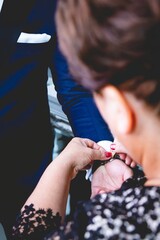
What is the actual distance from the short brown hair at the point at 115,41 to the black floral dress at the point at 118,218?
0.49 feet

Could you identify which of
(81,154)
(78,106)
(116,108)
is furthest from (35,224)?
(78,106)

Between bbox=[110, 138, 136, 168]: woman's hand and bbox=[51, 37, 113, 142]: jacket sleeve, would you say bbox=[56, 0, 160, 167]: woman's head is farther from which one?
bbox=[51, 37, 113, 142]: jacket sleeve

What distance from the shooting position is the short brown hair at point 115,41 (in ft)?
1.65

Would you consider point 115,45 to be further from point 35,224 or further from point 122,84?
point 35,224

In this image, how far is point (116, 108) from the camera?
58 cm

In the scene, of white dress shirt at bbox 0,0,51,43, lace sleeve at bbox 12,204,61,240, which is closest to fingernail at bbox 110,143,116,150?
lace sleeve at bbox 12,204,61,240

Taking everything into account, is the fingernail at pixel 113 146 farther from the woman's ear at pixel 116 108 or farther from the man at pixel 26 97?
the woman's ear at pixel 116 108

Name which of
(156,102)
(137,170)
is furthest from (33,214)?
(156,102)

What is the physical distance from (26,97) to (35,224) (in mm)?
446

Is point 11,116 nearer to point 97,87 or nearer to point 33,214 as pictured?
point 33,214

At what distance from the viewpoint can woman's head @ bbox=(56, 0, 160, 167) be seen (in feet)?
1.65

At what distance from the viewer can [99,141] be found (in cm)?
112

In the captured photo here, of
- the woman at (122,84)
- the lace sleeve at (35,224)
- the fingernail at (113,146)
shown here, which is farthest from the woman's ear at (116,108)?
the fingernail at (113,146)

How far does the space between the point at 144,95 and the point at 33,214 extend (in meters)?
0.36
